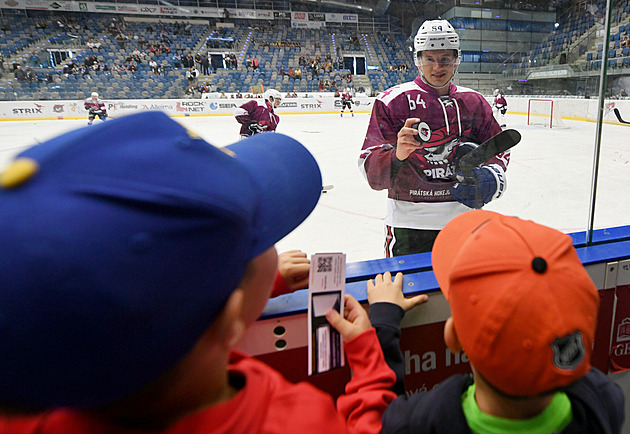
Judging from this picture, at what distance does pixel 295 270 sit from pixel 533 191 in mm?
1361

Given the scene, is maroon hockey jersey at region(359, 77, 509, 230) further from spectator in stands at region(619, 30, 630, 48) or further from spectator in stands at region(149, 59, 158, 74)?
spectator in stands at region(149, 59, 158, 74)

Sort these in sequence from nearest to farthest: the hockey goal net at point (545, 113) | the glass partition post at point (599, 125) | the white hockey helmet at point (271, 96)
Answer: the glass partition post at point (599, 125) → the hockey goal net at point (545, 113) → the white hockey helmet at point (271, 96)

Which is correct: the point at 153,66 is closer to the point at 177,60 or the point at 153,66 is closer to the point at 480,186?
the point at 177,60

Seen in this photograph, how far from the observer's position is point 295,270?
0.69 meters

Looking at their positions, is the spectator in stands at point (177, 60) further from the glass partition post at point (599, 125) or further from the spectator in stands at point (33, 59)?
the glass partition post at point (599, 125)

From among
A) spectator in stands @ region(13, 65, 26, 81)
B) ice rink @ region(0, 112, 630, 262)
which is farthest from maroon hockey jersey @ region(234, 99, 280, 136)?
spectator in stands @ region(13, 65, 26, 81)

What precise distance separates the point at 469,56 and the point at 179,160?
1212 mm

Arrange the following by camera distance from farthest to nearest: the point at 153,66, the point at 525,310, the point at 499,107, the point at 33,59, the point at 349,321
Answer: the point at 153,66, the point at 33,59, the point at 499,107, the point at 349,321, the point at 525,310

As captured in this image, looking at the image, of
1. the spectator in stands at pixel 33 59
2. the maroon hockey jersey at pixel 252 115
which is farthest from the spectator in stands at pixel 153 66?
the maroon hockey jersey at pixel 252 115

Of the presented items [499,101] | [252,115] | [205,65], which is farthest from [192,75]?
[499,101]

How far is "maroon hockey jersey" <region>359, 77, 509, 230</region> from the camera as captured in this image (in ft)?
3.92

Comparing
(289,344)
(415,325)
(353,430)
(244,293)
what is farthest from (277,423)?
(415,325)

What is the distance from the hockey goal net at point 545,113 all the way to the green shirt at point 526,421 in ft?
4.60

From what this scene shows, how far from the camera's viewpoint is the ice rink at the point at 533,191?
122 centimetres
